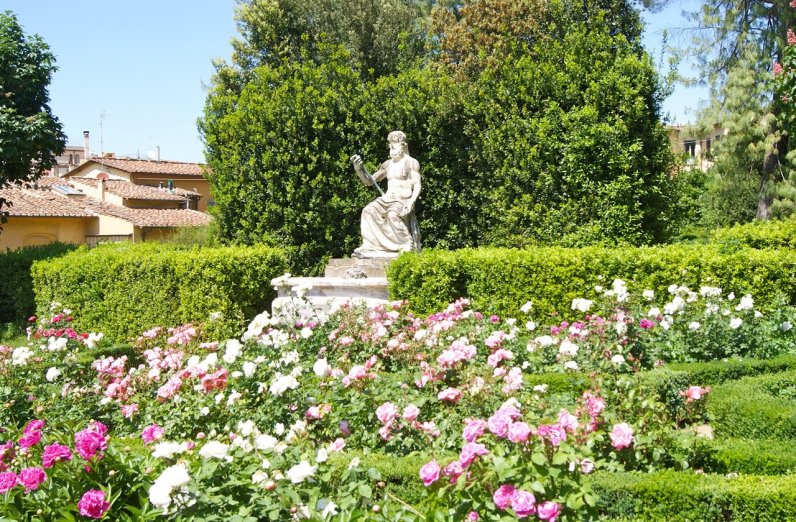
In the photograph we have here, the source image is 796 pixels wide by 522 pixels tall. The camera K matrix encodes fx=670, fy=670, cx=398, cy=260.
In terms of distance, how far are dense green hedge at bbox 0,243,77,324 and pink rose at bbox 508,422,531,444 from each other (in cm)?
1247

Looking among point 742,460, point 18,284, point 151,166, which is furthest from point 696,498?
point 151,166

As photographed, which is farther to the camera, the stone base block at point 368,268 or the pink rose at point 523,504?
the stone base block at point 368,268

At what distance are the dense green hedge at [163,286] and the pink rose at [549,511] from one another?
767cm

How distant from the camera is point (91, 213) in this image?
26406mm

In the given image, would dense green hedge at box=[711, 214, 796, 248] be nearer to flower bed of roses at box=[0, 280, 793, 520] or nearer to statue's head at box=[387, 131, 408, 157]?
flower bed of roses at box=[0, 280, 793, 520]

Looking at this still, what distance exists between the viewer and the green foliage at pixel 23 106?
482 inches

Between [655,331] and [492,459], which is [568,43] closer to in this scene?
[655,331]

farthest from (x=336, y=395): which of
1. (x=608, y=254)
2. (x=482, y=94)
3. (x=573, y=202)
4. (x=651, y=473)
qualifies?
(x=482, y=94)

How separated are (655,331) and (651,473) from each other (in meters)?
2.48

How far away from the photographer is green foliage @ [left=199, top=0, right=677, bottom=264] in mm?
10867

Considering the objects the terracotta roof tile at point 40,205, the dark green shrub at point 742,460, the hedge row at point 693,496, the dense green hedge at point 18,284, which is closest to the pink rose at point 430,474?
the hedge row at point 693,496

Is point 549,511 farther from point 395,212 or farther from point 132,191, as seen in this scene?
point 132,191

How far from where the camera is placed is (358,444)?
3836 millimetres

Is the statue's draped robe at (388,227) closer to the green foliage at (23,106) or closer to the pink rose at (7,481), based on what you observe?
the green foliage at (23,106)
